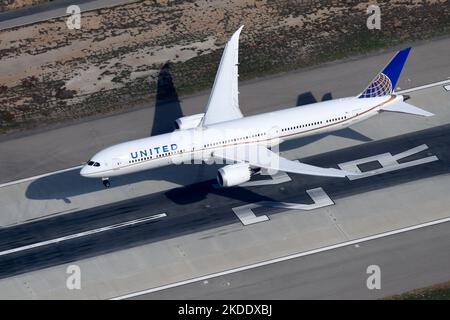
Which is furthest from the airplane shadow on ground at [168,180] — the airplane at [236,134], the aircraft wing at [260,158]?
the aircraft wing at [260,158]

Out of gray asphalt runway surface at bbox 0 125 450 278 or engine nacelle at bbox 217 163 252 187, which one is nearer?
engine nacelle at bbox 217 163 252 187

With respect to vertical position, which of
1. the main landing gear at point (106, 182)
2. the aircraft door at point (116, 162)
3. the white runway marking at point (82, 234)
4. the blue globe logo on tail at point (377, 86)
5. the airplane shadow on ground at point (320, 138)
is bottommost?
the white runway marking at point (82, 234)

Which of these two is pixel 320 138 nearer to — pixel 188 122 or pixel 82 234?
pixel 188 122

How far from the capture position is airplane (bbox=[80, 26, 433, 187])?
7906 centimetres

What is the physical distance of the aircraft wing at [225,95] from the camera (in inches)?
3361

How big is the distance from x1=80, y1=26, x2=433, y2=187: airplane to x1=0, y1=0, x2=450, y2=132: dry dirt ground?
12047 mm

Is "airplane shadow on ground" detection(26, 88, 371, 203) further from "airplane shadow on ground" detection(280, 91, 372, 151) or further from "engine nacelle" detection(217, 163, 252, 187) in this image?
"engine nacelle" detection(217, 163, 252, 187)

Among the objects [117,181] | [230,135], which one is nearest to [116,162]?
[117,181]

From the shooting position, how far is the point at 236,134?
81312mm

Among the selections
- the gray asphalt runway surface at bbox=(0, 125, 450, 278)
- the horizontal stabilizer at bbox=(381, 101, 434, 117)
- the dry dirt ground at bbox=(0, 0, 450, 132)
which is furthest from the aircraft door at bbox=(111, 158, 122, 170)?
the horizontal stabilizer at bbox=(381, 101, 434, 117)

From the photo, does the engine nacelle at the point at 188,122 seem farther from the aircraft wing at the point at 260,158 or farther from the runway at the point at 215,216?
the runway at the point at 215,216

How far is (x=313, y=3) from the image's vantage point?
→ 107m

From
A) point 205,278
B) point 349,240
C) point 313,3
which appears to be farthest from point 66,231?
point 313,3
